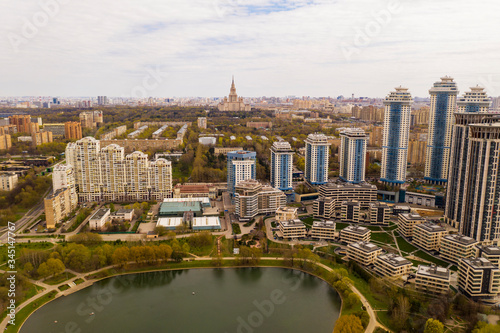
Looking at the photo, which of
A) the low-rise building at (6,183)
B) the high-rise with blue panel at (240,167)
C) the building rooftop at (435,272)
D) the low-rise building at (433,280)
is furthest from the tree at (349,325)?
the low-rise building at (6,183)

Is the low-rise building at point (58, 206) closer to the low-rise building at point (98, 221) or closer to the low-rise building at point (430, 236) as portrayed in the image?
the low-rise building at point (98, 221)

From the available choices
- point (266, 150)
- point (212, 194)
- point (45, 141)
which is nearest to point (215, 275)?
point (212, 194)

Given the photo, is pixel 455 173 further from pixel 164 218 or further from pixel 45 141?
pixel 45 141

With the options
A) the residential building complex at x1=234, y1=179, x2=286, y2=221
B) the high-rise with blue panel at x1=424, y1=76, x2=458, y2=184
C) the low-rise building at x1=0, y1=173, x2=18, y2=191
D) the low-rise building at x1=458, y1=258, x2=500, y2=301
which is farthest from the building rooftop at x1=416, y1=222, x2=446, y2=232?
the low-rise building at x1=0, y1=173, x2=18, y2=191

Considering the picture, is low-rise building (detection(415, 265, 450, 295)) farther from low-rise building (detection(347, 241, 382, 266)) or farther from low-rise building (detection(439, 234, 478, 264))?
low-rise building (detection(439, 234, 478, 264))

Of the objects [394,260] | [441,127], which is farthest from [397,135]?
[394,260]
